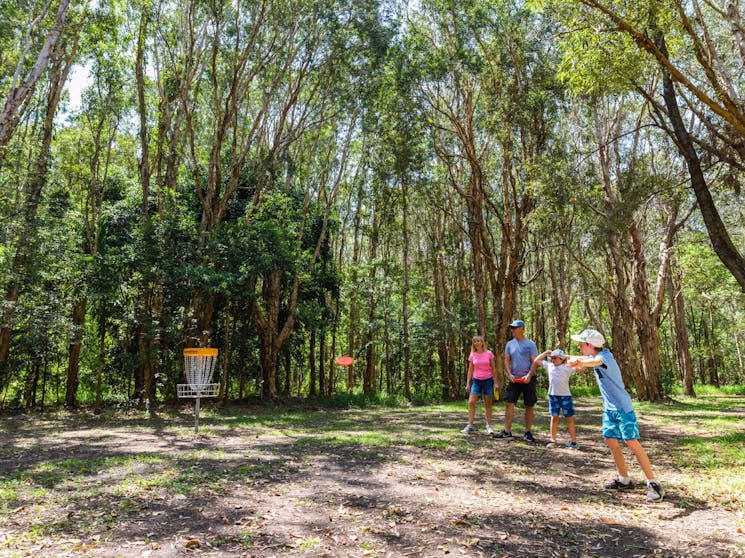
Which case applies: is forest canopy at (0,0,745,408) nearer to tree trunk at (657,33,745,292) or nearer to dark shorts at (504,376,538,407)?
tree trunk at (657,33,745,292)

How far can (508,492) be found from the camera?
15.6 ft

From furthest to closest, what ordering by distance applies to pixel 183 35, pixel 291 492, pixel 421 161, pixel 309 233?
pixel 309 233, pixel 421 161, pixel 183 35, pixel 291 492

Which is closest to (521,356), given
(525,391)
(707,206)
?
(525,391)

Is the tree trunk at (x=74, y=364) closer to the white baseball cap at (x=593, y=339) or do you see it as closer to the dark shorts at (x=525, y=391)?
the dark shorts at (x=525, y=391)

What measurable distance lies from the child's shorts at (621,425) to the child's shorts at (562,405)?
8.78ft

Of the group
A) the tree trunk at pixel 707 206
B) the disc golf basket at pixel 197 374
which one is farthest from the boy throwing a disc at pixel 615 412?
the disc golf basket at pixel 197 374

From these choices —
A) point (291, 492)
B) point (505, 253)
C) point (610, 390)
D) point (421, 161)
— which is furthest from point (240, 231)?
point (610, 390)

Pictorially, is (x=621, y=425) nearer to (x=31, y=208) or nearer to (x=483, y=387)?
(x=483, y=387)

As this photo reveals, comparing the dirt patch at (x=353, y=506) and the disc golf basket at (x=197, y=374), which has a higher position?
the disc golf basket at (x=197, y=374)

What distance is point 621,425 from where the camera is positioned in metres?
4.63

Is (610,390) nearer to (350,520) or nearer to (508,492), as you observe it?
(508,492)

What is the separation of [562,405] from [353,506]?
14.5 feet

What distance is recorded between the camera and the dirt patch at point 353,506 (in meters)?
3.41

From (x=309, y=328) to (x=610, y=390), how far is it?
1531cm
